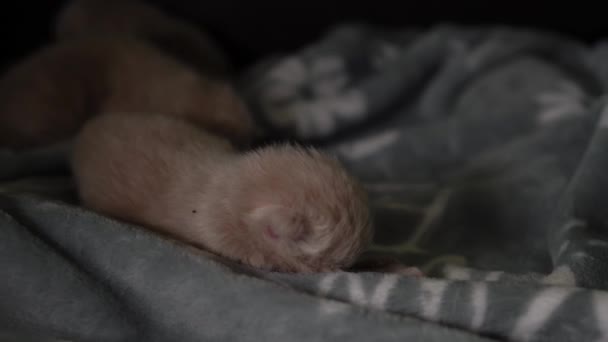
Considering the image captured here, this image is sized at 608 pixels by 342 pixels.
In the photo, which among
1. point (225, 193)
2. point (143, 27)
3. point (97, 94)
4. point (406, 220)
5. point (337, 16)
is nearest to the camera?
point (225, 193)

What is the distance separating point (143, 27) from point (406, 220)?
89cm

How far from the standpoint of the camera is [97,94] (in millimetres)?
1387

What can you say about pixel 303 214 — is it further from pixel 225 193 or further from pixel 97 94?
pixel 97 94

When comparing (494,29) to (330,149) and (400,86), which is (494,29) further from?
(330,149)

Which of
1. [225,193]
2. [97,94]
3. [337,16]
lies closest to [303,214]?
[225,193]

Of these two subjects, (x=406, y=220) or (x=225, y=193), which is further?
(x=406, y=220)

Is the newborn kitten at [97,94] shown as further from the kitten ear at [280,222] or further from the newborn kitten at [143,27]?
the kitten ear at [280,222]

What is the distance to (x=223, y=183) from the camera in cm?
96

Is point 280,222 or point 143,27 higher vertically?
point 143,27

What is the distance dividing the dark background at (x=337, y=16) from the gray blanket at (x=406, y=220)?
0.10m

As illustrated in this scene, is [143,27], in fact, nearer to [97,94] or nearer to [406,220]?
[97,94]

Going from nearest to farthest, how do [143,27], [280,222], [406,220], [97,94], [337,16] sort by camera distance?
1. [280,222]
2. [406,220]
3. [97,94]
4. [143,27]
5. [337,16]

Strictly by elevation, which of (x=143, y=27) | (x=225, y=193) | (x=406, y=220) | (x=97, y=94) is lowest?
(x=406, y=220)

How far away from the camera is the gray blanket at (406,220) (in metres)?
0.78
